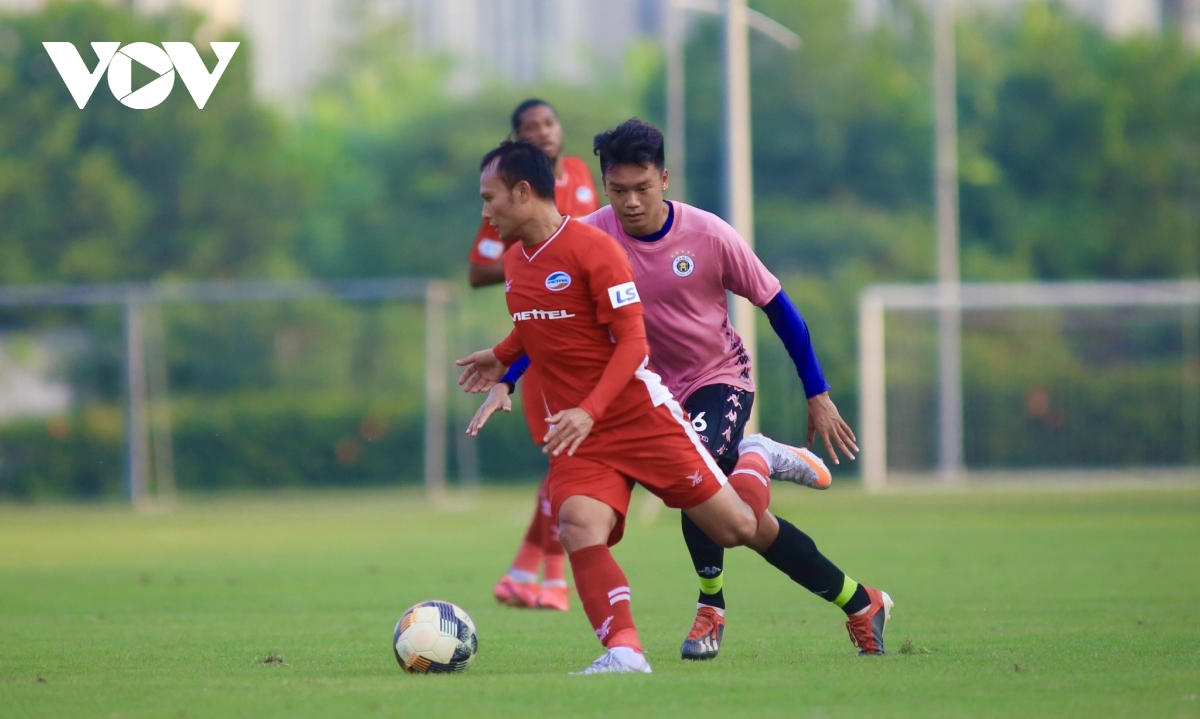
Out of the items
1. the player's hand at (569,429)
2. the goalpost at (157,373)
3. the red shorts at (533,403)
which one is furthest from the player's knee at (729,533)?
the goalpost at (157,373)

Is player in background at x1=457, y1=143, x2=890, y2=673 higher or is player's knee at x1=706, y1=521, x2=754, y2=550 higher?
player in background at x1=457, y1=143, x2=890, y2=673

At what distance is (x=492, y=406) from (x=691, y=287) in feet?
3.27

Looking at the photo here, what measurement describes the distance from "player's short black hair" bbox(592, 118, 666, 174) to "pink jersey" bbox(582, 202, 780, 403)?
14.4 inches

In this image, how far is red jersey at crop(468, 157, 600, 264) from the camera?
979 centimetres

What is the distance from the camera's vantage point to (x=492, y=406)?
257 inches

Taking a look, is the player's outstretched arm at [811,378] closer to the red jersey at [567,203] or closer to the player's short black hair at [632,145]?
the player's short black hair at [632,145]

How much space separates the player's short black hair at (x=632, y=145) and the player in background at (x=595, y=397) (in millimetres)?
355

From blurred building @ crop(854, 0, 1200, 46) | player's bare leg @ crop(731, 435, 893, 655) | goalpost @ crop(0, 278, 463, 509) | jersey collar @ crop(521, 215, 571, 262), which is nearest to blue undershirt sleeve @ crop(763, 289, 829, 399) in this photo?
player's bare leg @ crop(731, 435, 893, 655)

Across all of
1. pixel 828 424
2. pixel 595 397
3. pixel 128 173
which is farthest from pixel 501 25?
pixel 595 397

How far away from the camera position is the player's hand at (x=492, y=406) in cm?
638

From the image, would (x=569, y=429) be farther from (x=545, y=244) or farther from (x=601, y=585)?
(x=545, y=244)

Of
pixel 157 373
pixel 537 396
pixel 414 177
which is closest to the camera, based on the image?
pixel 537 396

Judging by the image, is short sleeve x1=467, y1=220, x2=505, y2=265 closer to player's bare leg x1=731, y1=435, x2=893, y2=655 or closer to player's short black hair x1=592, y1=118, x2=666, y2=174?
player's short black hair x1=592, y1=118, x2=666, y2=174

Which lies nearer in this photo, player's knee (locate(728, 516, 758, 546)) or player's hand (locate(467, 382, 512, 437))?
player's knee (locate(728, 516, 758, 546))
